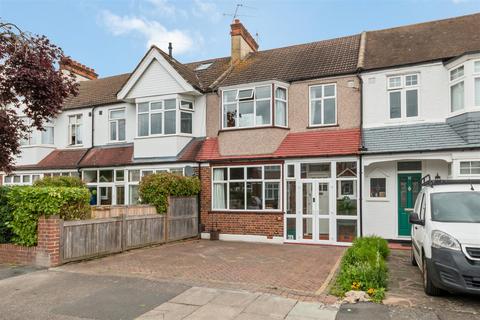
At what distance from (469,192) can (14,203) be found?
10444 millimetres

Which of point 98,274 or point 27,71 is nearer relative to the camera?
point 27,71

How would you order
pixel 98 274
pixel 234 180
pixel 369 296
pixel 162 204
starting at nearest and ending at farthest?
pixel 369 296 → pixel 98 274 → pixel 162 204 → pixel 234 180

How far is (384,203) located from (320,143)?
2.92 meters

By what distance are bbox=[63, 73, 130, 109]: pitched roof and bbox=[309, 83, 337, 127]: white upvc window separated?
9570 mm

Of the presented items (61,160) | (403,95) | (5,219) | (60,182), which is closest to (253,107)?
(403,95)

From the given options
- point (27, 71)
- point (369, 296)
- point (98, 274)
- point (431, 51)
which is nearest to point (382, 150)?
point (431, 51)

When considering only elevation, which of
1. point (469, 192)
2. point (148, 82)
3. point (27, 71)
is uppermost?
point (148, 82)

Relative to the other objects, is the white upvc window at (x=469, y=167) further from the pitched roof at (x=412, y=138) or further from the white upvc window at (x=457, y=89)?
the white upvc window at (x=457, y=89)

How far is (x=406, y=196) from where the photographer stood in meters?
13.2

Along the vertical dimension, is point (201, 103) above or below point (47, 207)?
above

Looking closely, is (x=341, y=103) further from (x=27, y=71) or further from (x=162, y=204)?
(x=27, y=71)

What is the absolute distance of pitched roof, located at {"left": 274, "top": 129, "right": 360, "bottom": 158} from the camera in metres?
13.6

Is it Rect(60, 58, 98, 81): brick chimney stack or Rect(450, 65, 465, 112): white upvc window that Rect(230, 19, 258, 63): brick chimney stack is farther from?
Rect(60, 58, 98, 81): brick chimney stack

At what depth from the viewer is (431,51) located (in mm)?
13812
